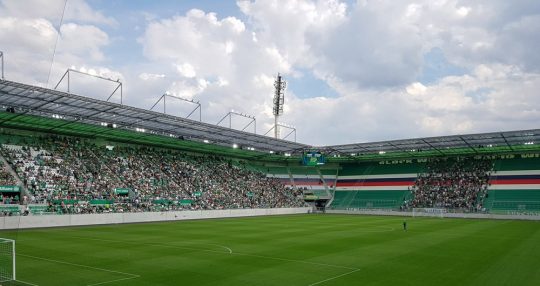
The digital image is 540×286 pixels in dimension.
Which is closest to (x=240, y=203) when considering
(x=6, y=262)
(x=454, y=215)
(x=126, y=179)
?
(x=126, y=179)

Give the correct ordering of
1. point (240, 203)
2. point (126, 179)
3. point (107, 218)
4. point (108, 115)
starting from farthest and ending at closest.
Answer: point (240, 203)
point (126, 179)
point (108, 115)
point (107, 218)

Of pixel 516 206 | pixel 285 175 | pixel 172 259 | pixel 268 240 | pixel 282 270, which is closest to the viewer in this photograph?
pixel 282 270

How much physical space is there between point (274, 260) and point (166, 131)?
116 ft

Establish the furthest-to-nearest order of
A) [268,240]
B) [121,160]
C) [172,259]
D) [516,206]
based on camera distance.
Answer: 1. [516,206]
2. [121,160]
3. [268,240]
4. [172,259]

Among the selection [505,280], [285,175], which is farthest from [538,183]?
[505,280]

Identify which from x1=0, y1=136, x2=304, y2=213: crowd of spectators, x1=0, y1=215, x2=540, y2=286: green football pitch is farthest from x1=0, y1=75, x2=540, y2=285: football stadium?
x1=0, y1=136, x2=304, y2=213: crowd of spectators

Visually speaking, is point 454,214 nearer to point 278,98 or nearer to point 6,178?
point 278,98

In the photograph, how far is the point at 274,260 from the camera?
1945cm

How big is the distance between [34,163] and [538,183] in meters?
64.9

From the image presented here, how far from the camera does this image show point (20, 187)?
39.9m

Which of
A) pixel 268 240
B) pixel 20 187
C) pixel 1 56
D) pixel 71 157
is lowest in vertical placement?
pixel 268 240

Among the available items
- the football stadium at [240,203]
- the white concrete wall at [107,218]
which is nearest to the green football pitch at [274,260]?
the football stadium at [240,203]

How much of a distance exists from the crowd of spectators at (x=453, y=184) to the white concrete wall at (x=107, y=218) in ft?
90.1

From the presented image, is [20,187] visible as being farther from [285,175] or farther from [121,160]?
[285,175]
